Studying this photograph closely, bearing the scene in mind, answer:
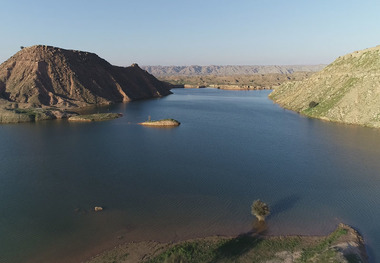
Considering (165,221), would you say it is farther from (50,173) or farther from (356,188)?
(356,188)

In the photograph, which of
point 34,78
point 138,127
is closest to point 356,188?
point 138,127

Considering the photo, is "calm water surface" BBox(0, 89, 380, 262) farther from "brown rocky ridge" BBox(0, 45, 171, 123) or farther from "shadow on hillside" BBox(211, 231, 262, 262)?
"brown rocky ridge" BBox(0, 45, 171, 123)

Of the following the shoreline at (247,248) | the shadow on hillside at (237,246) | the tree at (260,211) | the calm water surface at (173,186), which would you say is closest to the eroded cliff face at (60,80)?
the calm water surface at (173,186)

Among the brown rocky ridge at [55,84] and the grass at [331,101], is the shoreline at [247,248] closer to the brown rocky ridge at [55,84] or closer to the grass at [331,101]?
the grass at [331,101]

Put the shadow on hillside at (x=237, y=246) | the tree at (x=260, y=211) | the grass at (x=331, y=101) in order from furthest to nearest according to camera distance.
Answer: the grass at (x=331, y=101) < the tree at (x=260, y=211) < the shadow on hillside at (x=237, y=246)

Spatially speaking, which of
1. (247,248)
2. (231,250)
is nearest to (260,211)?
(247,248)
